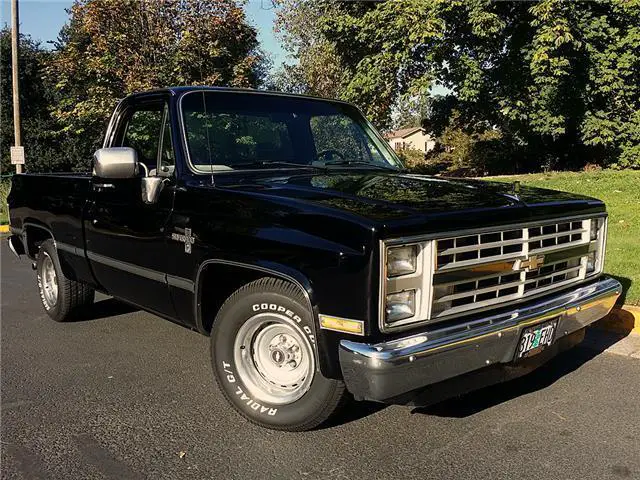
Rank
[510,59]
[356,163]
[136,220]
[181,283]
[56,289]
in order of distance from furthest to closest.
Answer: [510,59]
[56,289]
[356,163]
[136,220]
[181,283]

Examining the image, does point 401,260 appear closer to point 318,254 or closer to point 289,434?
point 318,254

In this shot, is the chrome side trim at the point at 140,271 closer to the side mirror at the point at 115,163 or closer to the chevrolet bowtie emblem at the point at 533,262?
the side mirror at the point at 115,163

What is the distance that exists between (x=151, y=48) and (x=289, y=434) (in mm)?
14939

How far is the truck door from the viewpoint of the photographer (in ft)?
13.1

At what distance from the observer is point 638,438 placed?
3332mm

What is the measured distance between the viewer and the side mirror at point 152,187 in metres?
3.95

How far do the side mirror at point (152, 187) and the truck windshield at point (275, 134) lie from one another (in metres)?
0.25

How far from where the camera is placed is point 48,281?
19.2 ft

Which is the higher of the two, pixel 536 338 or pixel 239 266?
pixel 239 266

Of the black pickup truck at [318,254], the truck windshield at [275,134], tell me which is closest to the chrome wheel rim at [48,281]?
the black pickup truck at [318,254]

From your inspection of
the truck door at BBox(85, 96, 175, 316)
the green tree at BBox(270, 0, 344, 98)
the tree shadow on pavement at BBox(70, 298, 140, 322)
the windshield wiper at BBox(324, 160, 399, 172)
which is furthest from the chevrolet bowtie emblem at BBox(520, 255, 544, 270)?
the green tree at BBox(270, 0, 344, 98)

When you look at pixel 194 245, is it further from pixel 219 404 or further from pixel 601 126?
pixel 601 126

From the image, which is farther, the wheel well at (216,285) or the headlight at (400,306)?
the wheel well at (216,285)

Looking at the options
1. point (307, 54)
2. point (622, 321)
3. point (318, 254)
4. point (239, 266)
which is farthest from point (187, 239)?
point (307, 54)
